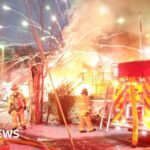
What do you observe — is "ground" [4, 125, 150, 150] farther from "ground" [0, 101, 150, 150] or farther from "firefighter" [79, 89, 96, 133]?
"firefighter" [79, 89, 96, 133]

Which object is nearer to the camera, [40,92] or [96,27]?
[40,92]

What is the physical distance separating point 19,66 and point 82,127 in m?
26.7

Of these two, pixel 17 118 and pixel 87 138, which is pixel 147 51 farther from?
pixel 87 138

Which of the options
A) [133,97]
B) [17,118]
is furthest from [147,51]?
[133,97]

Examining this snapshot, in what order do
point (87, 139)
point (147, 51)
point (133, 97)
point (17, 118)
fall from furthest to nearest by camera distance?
point (147, 51)
point (17, 118)
point (87, 139)
point (133, 97)

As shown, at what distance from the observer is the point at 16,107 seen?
11.1 meters

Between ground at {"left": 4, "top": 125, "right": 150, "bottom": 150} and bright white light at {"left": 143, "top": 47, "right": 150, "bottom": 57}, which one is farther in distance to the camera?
bright white light at {"left": 143, "top": 47, "right": 150, "bottom": 57}

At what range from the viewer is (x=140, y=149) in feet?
24.8

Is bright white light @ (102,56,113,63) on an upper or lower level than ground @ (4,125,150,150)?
upper

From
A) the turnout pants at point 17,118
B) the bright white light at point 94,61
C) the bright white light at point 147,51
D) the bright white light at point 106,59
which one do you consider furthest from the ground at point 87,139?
the bright white light at point 106,59

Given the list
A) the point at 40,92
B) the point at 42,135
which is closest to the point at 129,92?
the point at 42,135

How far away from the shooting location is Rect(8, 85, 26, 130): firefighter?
1101 cm

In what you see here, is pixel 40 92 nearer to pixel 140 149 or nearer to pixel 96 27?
pixel 140 149

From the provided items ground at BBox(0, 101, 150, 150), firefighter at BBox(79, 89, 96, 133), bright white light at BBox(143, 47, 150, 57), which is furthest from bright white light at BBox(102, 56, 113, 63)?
firefighter at BBox(79, 89, 96, 133)
